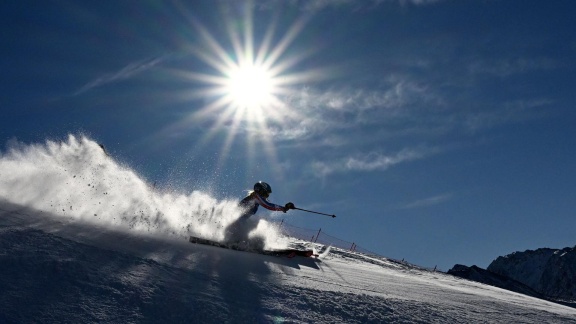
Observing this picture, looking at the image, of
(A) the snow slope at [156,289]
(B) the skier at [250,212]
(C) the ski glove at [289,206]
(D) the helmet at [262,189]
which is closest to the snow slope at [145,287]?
(A) the snow slope at [156,289]

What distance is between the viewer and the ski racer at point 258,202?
51.9 feet

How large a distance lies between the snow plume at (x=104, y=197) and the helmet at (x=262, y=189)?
1279 millimetres

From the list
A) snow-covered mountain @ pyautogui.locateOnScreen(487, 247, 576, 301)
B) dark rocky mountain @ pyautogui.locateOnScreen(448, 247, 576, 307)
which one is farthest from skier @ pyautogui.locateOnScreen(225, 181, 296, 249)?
snow-covered mountain @ pyautogui.locateOnScreen(487, 247, 576, 301)

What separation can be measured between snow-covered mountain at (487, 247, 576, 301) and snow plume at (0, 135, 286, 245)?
549ft

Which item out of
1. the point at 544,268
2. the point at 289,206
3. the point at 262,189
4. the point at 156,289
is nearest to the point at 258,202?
the point at 262,189

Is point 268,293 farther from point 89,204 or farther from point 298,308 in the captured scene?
point 89,204

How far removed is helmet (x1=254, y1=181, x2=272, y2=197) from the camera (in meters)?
16.5

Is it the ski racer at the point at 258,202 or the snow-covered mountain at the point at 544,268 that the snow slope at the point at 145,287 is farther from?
the snow-covered mountain at the point at 544,268

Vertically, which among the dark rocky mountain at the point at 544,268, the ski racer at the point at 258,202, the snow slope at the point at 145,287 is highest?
the dark rocky mountain at the point at 544,268

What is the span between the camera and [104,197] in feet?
39.1

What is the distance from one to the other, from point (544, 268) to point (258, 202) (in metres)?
195

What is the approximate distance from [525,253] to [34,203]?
213 metres

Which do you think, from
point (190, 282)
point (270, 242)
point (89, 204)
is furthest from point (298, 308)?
point (270, 242)

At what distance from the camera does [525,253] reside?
613ft
